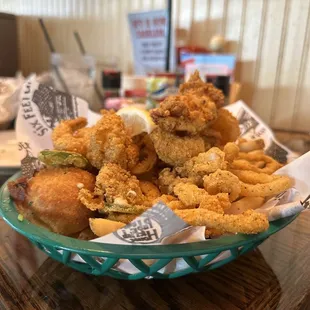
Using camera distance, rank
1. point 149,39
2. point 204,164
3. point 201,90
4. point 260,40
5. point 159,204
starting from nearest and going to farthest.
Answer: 1. point 159,204
2. point 204,164
3. point 201,90
4. point 260,40
5. point 149,39

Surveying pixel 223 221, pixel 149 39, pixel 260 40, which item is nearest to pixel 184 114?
pixel 223 221

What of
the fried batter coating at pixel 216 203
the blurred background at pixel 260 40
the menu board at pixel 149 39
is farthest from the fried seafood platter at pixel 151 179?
the menu board at pixel 149 39

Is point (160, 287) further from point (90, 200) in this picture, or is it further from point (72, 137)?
point (72, 137)

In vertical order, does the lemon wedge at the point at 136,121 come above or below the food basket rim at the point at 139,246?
above

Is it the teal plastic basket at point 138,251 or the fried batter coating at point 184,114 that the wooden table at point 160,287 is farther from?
the fried batter coating at point 184,114

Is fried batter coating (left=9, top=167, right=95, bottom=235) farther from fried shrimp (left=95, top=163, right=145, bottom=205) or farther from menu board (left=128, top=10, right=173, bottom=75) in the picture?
menu board (left=128, top=10, right=173, bottom=75)
